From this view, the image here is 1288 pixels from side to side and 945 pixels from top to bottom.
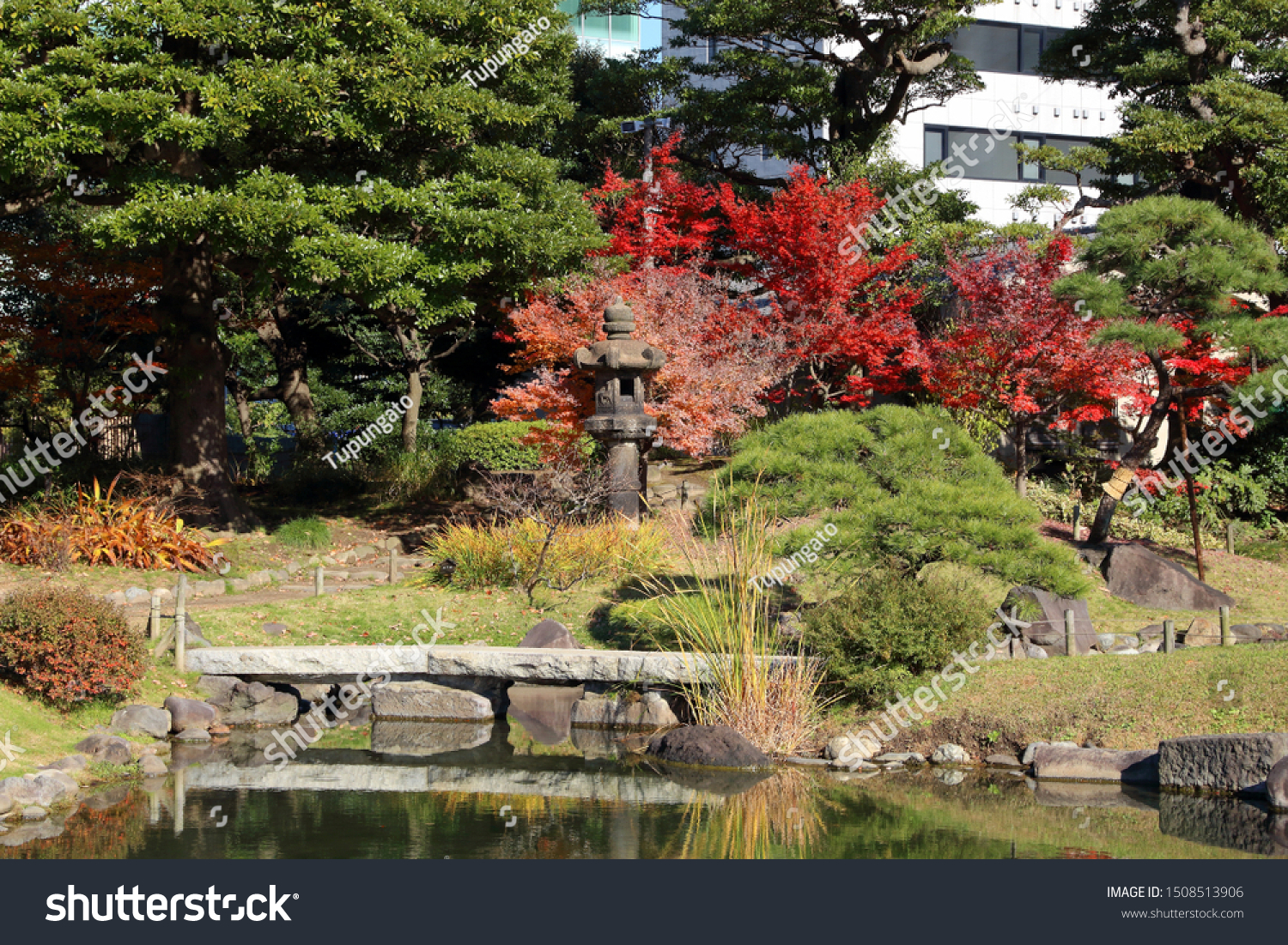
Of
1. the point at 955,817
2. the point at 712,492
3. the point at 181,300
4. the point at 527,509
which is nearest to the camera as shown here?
the point at 955,817

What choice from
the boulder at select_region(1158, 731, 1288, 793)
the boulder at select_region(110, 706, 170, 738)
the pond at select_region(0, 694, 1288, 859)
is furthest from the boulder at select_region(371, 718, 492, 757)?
the boulder at select_region(1158, 731, 1288, 793)

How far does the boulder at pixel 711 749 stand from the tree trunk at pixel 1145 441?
24.0 ft

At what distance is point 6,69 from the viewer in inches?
471

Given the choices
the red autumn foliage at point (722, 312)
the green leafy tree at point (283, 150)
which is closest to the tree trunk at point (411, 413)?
the red autumn foliage at point (722, 312)

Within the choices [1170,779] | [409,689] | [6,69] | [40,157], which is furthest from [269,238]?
[1170,779]

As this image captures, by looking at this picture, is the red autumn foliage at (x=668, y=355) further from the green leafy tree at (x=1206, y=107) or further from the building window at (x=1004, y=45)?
the building window at (x=1004, y=45)

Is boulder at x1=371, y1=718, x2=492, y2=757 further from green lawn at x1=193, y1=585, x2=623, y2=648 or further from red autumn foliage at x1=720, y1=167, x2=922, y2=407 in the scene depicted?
red autumn foliage at x1=720, y1=167, x2=922, y2=407

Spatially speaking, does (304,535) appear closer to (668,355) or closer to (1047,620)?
(668,355)

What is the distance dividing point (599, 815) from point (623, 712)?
2.53 metres

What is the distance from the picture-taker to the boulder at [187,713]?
9.91 meters

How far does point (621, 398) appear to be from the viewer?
13.5m

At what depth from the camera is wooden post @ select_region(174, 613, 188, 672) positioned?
10.5m

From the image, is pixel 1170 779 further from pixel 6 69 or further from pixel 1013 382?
pixel 6 69

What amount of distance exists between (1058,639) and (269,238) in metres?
8.74
